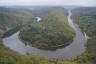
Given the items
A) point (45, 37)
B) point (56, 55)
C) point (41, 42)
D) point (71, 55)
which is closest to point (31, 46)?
point (41, 42)

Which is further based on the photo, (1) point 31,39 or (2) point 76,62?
(1) point 31,39

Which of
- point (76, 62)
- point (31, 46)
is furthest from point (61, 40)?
point (76, 62)

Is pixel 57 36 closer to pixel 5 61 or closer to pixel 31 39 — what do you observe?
pixel 31 39

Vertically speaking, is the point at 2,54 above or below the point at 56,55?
above

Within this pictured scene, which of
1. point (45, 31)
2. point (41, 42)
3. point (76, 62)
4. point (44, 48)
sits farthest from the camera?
point (45, 31)

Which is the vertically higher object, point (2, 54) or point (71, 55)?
point (2, 54)

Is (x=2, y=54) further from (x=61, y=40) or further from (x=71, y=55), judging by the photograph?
(x=61, y=40)

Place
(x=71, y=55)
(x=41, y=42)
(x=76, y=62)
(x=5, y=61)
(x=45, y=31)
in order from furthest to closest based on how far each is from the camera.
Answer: (x=45, y=31), (x=41, y=42), (x=71, y=55), (x=76, y=62), (x=5, y=61)

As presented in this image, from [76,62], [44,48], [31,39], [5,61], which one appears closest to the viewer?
[5,61]

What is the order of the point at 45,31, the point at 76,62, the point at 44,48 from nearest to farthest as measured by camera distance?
the point at 76,62 < the point at 44,48 < the point at 45,31
